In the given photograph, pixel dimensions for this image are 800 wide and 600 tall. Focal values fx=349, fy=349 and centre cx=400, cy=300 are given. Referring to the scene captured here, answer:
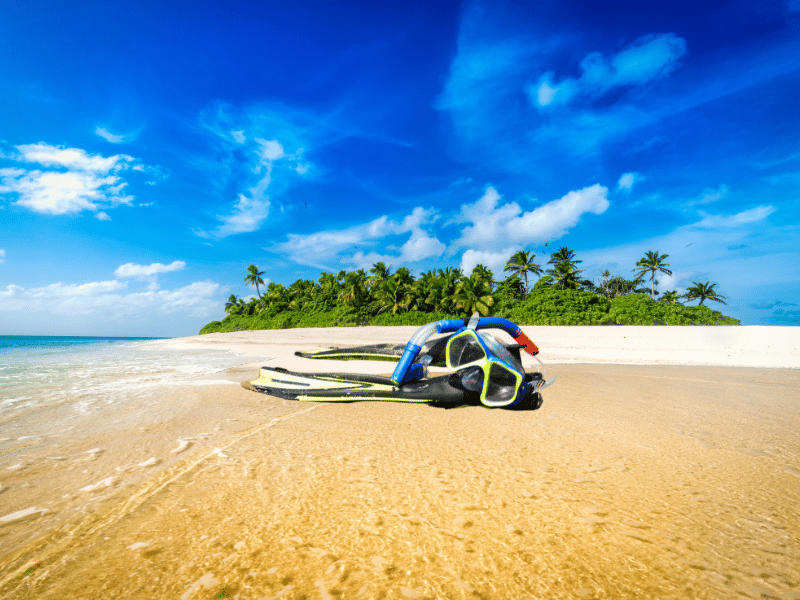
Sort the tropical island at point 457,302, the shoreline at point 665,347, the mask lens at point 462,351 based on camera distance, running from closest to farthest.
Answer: the mask lens at point 462,351 < the shoreline at point 665,347 < the tropical island at point 457,302

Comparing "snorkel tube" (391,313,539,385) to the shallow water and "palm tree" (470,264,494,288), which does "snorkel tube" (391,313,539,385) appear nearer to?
the shallow water

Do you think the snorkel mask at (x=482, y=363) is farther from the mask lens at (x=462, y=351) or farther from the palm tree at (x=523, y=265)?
the palm tree at (x=523, y=265)

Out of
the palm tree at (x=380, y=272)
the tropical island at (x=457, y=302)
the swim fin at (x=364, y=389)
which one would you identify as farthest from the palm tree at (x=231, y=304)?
the swim fin at (x=364, y=389)

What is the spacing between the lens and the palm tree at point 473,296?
97.2 feet

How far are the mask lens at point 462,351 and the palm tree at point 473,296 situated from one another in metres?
25.8

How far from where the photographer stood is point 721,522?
1271 mm

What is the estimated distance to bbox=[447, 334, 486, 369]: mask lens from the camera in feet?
11.1

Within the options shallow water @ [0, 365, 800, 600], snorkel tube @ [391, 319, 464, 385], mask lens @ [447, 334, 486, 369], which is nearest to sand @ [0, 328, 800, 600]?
shallow water @ [0, 365, 800, 600]

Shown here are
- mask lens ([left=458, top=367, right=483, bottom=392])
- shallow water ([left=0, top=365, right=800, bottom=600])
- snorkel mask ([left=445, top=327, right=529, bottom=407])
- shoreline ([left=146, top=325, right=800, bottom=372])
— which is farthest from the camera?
shoreline ([left=146, top=325, right=800, bottom=372])

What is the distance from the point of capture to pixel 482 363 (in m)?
3.09

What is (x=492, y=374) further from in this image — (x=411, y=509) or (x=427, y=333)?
(x=411, y=509)

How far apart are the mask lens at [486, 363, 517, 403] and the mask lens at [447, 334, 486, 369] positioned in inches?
10.2

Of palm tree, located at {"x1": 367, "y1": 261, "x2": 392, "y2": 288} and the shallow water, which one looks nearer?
the shallow water

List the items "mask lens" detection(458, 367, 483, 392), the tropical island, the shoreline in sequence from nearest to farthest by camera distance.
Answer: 1. "mask lens" detection(458, 367, 483, 392)
2. the shoreline
3. the tropical island
